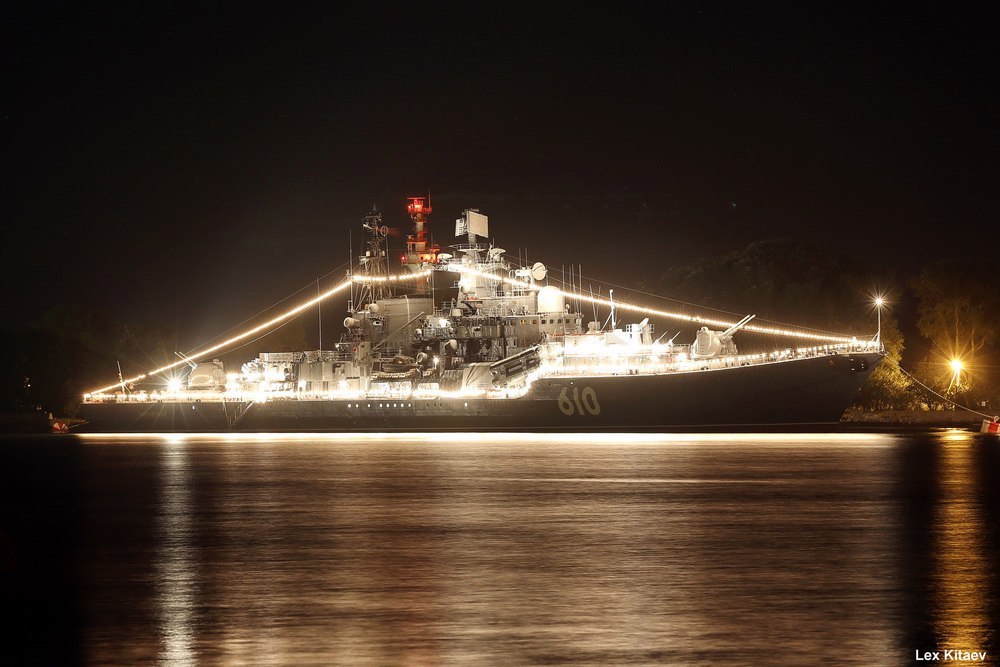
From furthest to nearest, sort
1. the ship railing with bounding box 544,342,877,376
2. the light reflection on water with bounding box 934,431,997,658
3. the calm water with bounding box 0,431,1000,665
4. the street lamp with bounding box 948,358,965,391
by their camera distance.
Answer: the street lamp with bounding box 948,358,965,391 → the ship railing with bounding box 544,342,877,376 → the light reflection on water with bounding box 934,431,997,658 → the calm water with bounding box 0,431,1000,665

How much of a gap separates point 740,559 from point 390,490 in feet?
50.3

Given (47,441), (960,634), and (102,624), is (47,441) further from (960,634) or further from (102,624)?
(960,634)

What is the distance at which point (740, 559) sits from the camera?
22.1 metres

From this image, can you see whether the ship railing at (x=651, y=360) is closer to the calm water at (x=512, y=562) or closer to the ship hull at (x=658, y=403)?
the ship hull at (x=658, y=403)

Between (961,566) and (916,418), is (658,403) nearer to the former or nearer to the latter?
(916,418)

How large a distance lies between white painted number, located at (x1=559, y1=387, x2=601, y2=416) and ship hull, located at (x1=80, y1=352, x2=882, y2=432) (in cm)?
5

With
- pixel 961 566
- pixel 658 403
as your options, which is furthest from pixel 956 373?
pixel 961 566

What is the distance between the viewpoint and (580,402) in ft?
193

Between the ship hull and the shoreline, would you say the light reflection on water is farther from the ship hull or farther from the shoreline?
the shoreline

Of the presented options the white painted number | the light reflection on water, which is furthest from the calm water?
the white painted number

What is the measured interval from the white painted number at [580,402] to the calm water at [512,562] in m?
14.0

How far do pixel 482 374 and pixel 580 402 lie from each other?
725cm

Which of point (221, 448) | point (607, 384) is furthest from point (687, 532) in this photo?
point (221, 448)

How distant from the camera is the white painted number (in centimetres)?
5834
